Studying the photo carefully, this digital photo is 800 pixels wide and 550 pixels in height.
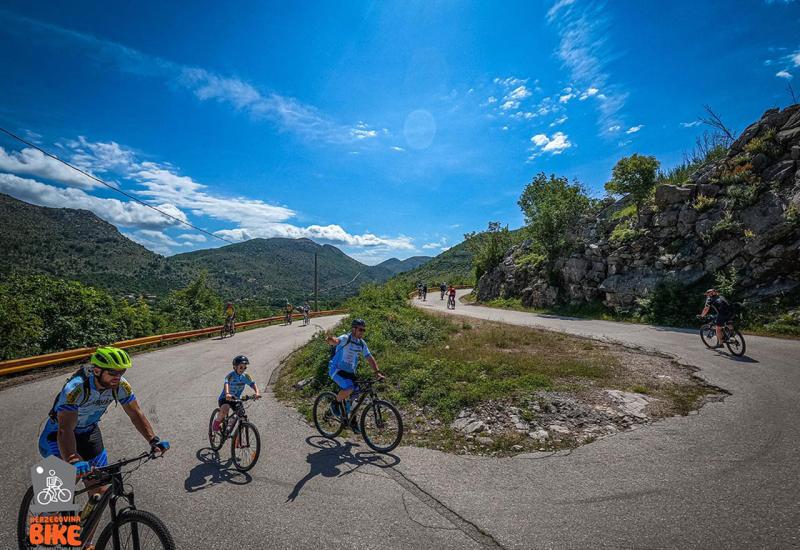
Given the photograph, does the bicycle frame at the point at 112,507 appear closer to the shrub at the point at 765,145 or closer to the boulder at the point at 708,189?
the boulder at the point at 708,189

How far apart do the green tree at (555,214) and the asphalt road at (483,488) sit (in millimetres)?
20503

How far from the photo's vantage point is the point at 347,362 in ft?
23.9

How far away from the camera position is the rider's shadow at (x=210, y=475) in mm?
5332

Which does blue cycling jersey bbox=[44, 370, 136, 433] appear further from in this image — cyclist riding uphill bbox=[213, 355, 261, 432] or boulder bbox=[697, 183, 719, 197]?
boulder bbox=[697, 183, 719, 197]

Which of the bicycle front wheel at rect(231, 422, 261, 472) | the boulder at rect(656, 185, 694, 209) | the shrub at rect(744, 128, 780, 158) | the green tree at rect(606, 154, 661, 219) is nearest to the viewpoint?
the bicycle front wheel at rect(231, 422, 261, 472)

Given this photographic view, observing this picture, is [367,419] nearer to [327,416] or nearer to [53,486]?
[327,416]

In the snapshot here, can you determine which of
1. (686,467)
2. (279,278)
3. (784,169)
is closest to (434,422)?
(686,467)

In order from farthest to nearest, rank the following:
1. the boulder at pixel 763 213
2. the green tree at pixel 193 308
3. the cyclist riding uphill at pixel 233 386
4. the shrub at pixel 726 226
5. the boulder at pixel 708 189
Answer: the green tree at pixel 193 308 < the boulder at pixel 708 189 < the shrub at pixel 726 226 < the boulder at pixel 763 213 < the cyclist riding uphill at pixel 233 386

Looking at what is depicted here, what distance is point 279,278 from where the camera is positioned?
151500 mm

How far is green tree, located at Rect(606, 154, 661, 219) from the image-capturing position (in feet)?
75.0

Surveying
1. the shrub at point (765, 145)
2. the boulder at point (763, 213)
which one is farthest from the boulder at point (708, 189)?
the boulder at point (763, 213)

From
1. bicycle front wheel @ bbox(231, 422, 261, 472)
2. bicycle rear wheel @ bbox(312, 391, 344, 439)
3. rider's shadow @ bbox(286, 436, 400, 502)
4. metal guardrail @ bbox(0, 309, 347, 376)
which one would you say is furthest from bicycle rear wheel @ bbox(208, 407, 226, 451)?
metal guardrail @ bbox(0, 309, 347, 376)

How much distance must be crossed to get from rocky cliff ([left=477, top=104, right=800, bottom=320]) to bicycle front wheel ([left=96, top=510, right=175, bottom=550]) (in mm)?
21752

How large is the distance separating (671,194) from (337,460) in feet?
80.7
